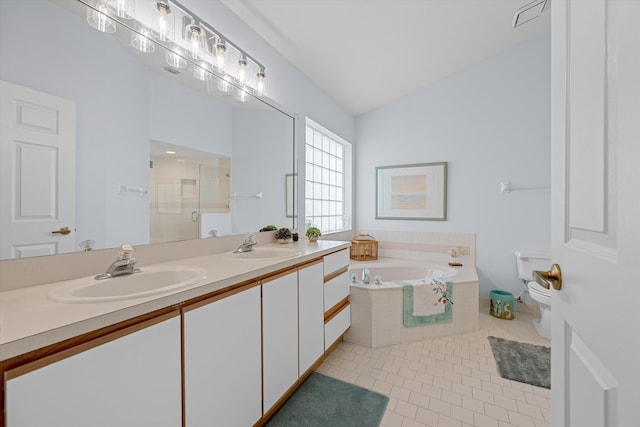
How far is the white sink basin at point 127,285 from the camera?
0.89 m

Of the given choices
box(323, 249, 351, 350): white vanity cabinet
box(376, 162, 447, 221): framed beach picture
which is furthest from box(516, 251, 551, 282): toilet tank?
box(323, 249, 351, 350): white vanity cabinet

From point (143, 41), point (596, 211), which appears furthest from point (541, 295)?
point (143, 41)

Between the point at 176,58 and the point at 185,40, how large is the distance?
0.15 m

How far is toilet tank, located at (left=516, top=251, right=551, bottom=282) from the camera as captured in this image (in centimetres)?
293

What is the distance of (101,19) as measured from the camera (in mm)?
1242

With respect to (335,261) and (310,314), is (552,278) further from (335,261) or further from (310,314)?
(335,261)

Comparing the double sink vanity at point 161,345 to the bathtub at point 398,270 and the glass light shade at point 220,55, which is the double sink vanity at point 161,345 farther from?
the bathtub at point 398,270

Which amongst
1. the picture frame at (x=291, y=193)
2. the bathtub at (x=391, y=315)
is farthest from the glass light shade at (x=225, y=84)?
the bathtub at (x=391, y=315)

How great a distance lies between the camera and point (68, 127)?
3.71ft

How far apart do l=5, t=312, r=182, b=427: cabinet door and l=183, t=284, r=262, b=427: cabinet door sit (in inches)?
2.4

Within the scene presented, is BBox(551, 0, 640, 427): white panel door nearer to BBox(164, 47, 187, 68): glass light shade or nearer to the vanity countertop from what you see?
the vanity countertop

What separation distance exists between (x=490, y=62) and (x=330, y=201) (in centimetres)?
252

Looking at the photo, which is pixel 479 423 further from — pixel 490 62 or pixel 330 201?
pixel 490 62

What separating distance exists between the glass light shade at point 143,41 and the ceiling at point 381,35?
778 millimetres
